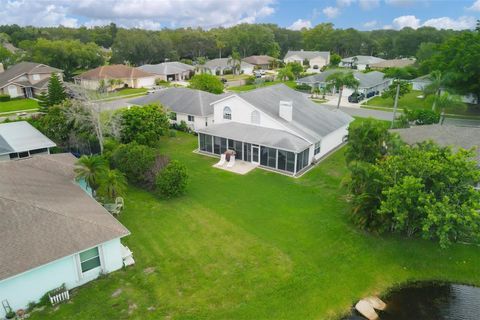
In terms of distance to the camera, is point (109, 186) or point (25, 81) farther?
point (25, 81)

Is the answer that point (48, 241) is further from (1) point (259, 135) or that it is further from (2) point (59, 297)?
(1) point (259, 135)

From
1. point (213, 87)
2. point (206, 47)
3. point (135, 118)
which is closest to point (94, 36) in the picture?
point (206, 47)

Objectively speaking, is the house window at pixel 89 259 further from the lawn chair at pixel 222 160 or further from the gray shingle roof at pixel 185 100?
the gray shingle roof at pixel 185 100

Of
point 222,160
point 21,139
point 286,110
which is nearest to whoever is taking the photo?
point 21,139

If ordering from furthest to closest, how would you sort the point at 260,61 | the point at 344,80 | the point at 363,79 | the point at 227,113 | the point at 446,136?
the point at 260,61, the point at 363,79, the point at 344,80, the point at 227,113, the point at 446,136

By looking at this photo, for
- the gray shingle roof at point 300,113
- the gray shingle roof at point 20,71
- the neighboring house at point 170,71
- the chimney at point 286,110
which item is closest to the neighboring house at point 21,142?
the gray shingle roof at point 300,113

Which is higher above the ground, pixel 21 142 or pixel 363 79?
pixel 363 79

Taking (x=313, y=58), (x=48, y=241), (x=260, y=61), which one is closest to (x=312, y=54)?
(x=313, y=58)
